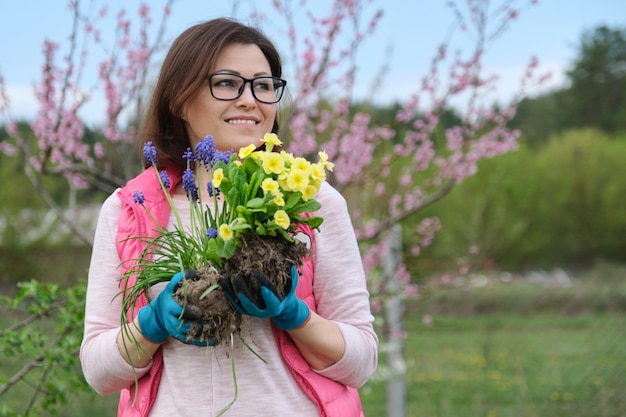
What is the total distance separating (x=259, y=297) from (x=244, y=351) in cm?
21

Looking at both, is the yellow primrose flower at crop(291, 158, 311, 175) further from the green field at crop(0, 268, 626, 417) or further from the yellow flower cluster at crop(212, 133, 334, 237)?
the green field at crop(0, 268, 626, 417)

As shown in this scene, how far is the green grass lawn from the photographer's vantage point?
5.02 m

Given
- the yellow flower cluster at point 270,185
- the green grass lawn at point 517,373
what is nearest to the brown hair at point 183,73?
the yellow flower cluster at point 270,185

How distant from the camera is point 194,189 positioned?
4.71 ft

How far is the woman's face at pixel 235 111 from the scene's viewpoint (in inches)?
62.7

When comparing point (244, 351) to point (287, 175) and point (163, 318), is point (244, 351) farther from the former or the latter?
point (287, 175)

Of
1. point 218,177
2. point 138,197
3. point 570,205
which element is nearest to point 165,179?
point 138,197

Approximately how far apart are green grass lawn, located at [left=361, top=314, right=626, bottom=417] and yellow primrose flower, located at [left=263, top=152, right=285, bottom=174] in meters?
2.83

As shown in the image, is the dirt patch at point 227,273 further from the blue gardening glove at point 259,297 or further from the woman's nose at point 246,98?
the woman's nose at point 246,98

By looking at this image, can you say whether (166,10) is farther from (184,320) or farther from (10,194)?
(10,194)

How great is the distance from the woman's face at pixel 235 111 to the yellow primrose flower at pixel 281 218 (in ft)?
1.28

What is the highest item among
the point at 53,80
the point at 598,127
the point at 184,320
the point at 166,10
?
the point at 166,10

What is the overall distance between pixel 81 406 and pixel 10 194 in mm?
8148

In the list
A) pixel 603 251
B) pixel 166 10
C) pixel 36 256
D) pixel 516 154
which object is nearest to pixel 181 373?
pixel 166 10
